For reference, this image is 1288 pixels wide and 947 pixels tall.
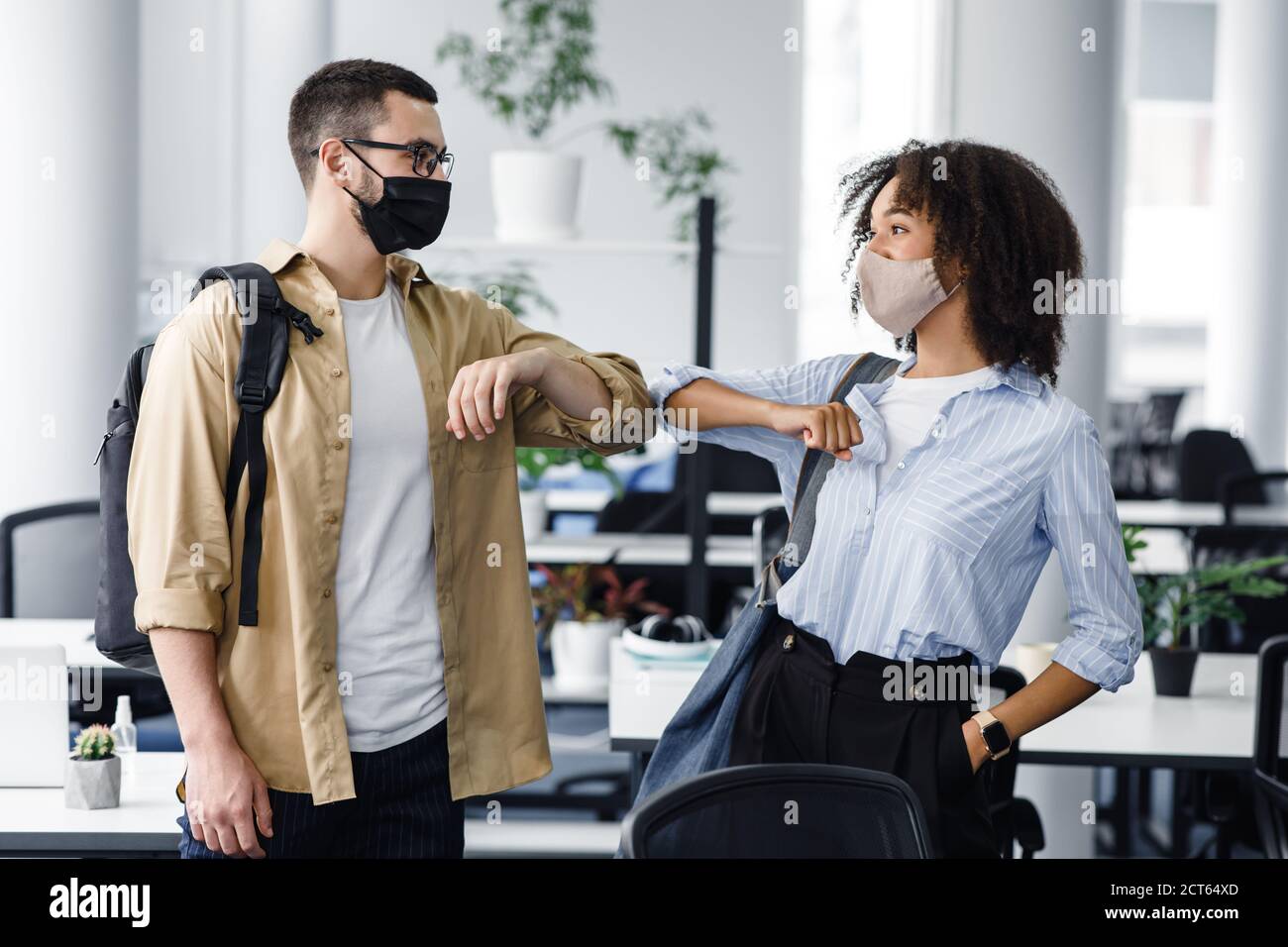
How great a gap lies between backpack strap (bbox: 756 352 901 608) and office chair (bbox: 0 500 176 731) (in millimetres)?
2062

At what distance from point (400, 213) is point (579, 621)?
68.2 inches

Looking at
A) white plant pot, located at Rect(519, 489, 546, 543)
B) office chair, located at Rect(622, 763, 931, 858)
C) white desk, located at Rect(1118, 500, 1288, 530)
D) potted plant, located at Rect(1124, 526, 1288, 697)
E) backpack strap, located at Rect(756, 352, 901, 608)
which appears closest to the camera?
office chair, located at Rect(622, 763, 931, 858)

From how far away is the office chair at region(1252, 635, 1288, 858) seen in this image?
85.3 inches

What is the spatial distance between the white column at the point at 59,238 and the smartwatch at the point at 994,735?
3052mm

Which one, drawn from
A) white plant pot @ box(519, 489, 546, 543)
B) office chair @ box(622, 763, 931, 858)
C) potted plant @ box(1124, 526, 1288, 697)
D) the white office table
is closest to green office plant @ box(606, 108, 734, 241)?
white plant pot @ box(519, 489, 546, 543)

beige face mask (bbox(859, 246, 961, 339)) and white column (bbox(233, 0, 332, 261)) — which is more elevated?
white column (bbox(233, 0, 332, 261))

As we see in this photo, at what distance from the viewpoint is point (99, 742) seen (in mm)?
2002

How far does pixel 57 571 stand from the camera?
324 cm

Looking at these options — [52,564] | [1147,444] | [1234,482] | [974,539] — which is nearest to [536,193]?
[52,564]

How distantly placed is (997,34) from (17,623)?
283 centimetres

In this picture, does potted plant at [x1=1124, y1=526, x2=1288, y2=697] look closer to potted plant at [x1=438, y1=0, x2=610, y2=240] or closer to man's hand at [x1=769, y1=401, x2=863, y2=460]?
man's hand at [x1=769, y1=401, x2=863, y2=460]
